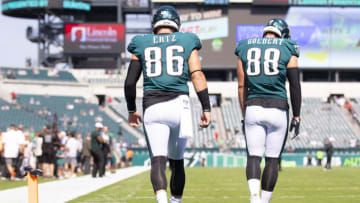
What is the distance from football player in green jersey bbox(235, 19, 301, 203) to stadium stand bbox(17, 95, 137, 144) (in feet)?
116

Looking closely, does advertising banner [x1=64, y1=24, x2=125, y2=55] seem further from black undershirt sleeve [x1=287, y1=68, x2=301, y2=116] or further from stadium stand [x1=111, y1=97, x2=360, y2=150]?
black undershirt sleeve [x1=287, y1=68, x2=301, y2=116]

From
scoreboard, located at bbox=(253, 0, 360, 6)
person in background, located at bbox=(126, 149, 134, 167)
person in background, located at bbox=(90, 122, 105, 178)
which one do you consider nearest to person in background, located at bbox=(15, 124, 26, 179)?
person in background, located at bbox=(90, 122, 105, 178)

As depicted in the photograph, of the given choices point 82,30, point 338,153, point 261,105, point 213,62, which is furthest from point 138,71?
point 82,30

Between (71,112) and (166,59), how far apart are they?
41.0 meters

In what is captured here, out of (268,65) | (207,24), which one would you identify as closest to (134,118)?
(268,65)

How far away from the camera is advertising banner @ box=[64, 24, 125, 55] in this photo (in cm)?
5459

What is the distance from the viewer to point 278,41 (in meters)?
7.07

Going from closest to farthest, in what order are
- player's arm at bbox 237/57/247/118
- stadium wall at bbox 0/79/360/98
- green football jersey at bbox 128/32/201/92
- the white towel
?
the white towel, green football jersey at bbox 128/32/201/92, player's arm at bbox 237/57/247/118, stadium wall at bbox 0/79/360/98

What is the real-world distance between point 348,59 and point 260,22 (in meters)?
7.17

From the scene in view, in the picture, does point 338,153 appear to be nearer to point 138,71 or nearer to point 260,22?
point 260,22

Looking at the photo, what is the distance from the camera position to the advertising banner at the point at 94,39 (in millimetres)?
54594

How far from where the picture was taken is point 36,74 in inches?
2088

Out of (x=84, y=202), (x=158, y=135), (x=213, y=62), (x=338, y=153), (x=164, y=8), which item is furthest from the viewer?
(x=213, y=62)

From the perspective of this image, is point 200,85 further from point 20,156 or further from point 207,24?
point 207,24
